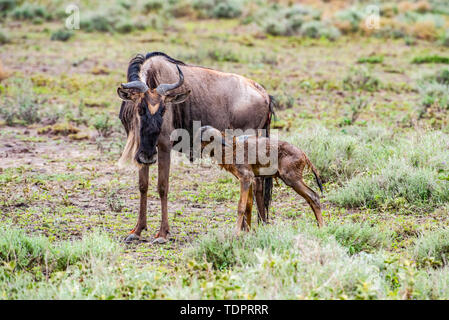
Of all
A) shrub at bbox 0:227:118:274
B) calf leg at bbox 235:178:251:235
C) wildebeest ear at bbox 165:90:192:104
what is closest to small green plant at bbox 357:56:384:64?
wildebeest ear at bbox 165:90:192:104

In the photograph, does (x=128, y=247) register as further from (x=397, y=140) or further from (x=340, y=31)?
(x=340, y=31)

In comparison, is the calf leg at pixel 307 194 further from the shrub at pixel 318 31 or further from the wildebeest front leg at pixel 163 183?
the shrub at pixel 318 31

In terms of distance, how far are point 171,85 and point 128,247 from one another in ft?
6.28

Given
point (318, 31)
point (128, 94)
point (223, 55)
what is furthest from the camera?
point (318, 31)

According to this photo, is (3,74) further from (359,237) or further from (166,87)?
(359,237)

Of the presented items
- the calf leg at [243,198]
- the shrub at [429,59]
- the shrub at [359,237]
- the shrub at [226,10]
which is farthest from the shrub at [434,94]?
the shrub at [226,10]

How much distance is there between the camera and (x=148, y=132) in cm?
643

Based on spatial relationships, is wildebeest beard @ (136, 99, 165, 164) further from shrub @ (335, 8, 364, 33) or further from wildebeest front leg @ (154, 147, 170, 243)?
shrub @ (335, 8, 364, 33)

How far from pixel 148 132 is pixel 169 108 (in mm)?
711

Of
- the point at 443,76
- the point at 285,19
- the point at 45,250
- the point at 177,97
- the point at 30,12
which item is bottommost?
the point at 45,250

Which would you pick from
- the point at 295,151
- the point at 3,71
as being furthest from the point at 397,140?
the point at 3,71

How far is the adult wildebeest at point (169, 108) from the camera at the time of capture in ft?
21.4

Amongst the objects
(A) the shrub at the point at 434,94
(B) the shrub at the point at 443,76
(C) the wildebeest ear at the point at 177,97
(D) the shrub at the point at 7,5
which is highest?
(D) the shrub at the point at 7,5

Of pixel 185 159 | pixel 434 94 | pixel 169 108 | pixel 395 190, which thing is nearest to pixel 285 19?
pixel 434 94
